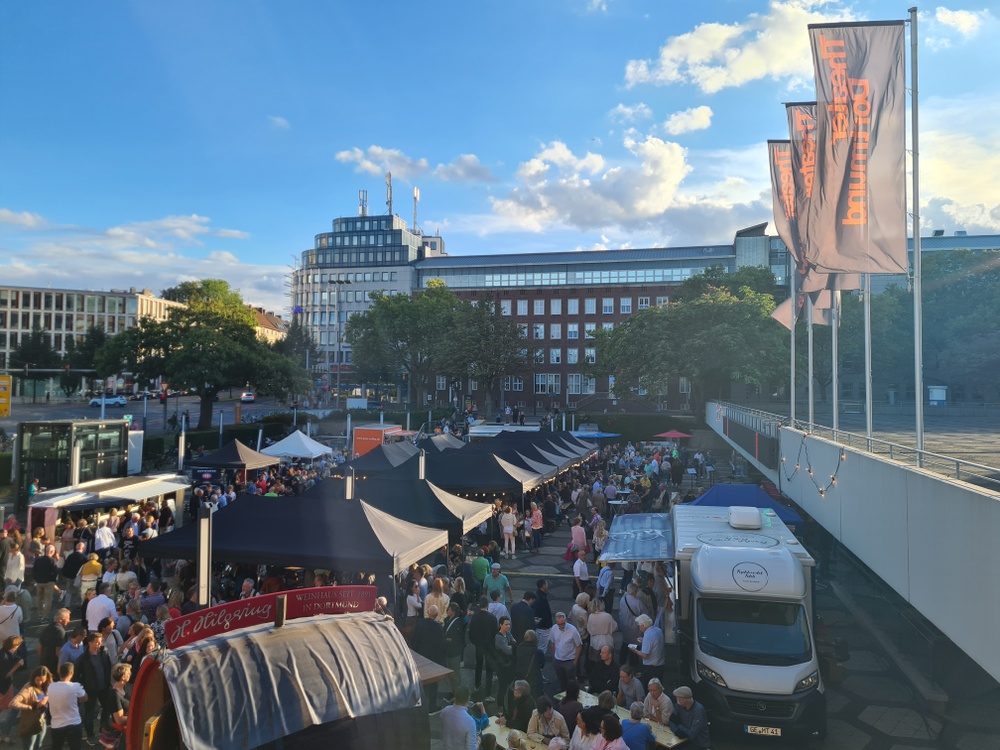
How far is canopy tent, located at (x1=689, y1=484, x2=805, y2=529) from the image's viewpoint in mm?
14781

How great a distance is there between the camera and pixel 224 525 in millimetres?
11289

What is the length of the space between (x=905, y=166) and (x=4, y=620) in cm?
1531

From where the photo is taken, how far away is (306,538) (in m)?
10.9

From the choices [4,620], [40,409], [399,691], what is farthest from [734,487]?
[40,409]

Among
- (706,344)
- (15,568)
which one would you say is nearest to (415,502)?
(15,568)

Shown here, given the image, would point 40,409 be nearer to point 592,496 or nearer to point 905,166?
point 592,496

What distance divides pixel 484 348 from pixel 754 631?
186 ft

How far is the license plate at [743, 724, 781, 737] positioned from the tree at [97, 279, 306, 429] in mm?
44101

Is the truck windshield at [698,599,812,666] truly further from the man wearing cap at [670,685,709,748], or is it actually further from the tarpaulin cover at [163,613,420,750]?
the tarpaulin cover at [163,613,420,750]

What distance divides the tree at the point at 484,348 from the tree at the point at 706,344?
12.5 meters

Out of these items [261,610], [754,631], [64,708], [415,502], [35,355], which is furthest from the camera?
[35,355]

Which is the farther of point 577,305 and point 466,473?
point 577,305

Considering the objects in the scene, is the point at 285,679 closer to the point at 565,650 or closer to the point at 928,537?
the point at 565,650

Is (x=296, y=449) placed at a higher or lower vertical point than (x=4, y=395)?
lower
